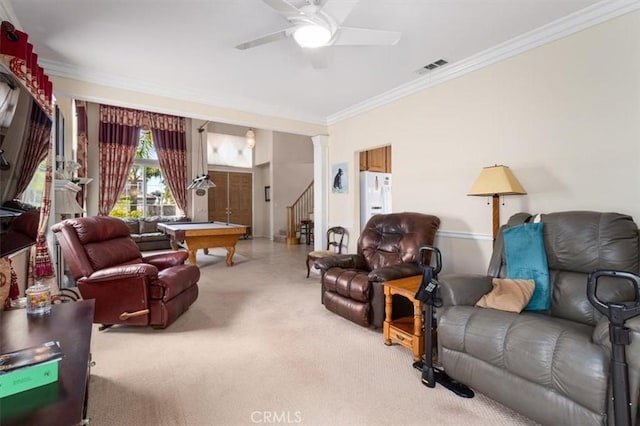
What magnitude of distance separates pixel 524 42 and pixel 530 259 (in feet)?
6.31

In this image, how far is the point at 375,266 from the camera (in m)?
3.31

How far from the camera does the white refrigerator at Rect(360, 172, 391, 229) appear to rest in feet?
18.7

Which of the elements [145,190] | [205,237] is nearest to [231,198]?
[145,190]

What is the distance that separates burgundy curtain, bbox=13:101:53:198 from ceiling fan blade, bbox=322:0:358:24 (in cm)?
178

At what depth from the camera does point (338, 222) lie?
4.93m

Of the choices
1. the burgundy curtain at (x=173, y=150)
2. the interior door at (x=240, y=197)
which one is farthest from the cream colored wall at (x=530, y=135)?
the interior door at (x=240, y=197)

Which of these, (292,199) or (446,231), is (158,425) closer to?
(446,231)

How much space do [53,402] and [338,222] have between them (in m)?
4.17

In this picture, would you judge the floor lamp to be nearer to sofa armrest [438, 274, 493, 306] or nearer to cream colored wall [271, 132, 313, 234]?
sofa armrest [438, 274, 493, 306]

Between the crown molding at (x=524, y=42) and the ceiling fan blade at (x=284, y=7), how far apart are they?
203 cm

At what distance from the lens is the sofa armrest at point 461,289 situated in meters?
1.95

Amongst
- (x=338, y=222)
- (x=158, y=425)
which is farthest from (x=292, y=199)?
(x=158, y=425)

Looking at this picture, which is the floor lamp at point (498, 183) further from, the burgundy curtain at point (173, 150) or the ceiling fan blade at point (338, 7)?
the burgundy curtain at point (173, 150)

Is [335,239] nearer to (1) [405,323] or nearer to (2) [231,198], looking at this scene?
(1) [405,323]
